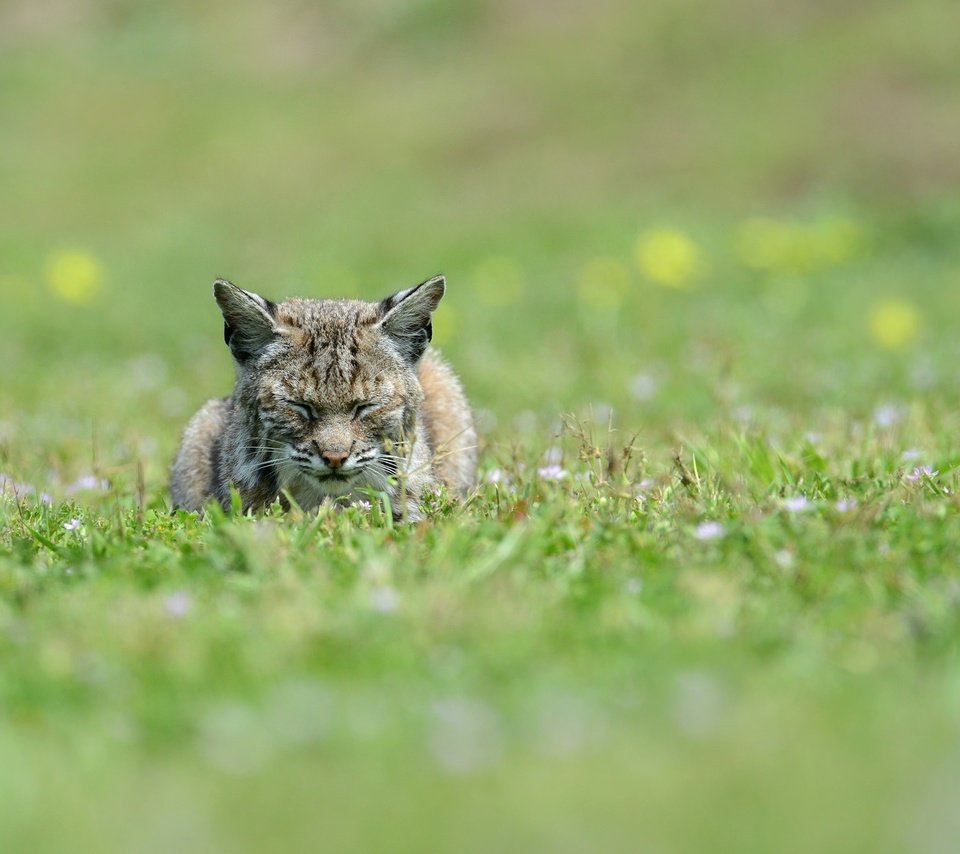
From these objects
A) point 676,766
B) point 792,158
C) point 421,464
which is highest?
point 792,158

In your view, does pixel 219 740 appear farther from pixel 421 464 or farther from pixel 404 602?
pixel 421 464

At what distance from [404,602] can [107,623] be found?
0.84 metres

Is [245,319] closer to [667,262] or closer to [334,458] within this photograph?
[334,458]

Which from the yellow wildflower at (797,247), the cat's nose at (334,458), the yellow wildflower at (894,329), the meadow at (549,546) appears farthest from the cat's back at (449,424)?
the yellow wildflower at (797,247)

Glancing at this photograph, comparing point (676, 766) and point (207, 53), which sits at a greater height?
point (207, 53)

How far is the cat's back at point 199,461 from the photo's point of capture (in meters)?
6.90

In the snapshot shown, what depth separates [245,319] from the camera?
246 inches

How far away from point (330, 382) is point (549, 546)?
1.60 m

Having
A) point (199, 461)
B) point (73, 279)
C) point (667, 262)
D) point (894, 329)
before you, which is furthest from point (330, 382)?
point (73, 279)

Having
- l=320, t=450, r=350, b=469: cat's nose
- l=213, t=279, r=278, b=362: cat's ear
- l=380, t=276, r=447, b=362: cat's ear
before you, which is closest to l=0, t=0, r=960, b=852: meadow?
l=320, t=450, r=350, b=469: cat's nose

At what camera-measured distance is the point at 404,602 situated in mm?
4078

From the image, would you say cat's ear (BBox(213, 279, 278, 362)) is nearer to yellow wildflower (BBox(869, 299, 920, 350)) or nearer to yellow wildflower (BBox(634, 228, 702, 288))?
yellow wildflower (BBox(869, 299, 920, 350))

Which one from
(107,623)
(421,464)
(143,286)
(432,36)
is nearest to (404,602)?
(107,623)

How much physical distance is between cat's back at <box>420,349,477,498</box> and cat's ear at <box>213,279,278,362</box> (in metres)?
0.94
